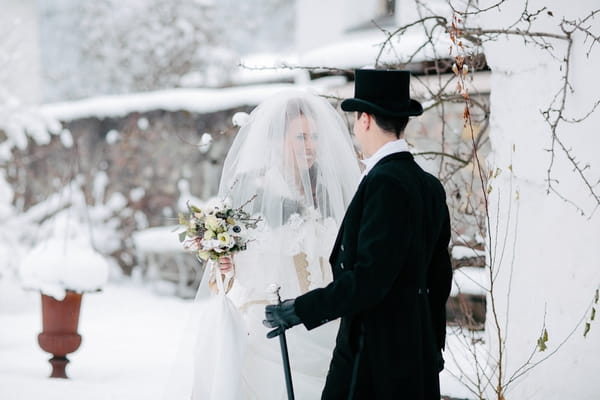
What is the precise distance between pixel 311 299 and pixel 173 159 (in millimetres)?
8528

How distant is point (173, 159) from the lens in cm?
1091

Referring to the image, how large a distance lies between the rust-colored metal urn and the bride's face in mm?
3028

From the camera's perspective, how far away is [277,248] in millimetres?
3574

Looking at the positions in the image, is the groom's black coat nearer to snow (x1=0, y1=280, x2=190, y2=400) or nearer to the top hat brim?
the top hat brim

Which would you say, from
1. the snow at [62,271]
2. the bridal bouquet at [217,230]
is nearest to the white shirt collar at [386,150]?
the bridal bouquet at [217,230]

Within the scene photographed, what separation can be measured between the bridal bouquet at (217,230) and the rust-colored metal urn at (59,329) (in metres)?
2.79

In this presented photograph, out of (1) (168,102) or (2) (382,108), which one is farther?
(1) (168,102)

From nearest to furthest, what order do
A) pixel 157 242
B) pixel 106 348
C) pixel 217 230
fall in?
pixel 217 230 → pixel 106 348 → pixel 157 242

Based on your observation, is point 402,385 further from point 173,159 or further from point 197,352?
point 173,159

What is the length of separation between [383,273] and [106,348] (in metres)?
5.60

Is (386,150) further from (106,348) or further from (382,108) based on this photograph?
(106,348)

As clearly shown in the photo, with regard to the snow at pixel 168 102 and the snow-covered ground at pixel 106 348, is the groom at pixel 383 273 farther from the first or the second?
the snow at pixel 168 102

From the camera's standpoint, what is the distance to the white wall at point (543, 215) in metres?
3.48

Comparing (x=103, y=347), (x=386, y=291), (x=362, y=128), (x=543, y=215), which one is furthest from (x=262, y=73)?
(x=386, y=291)
